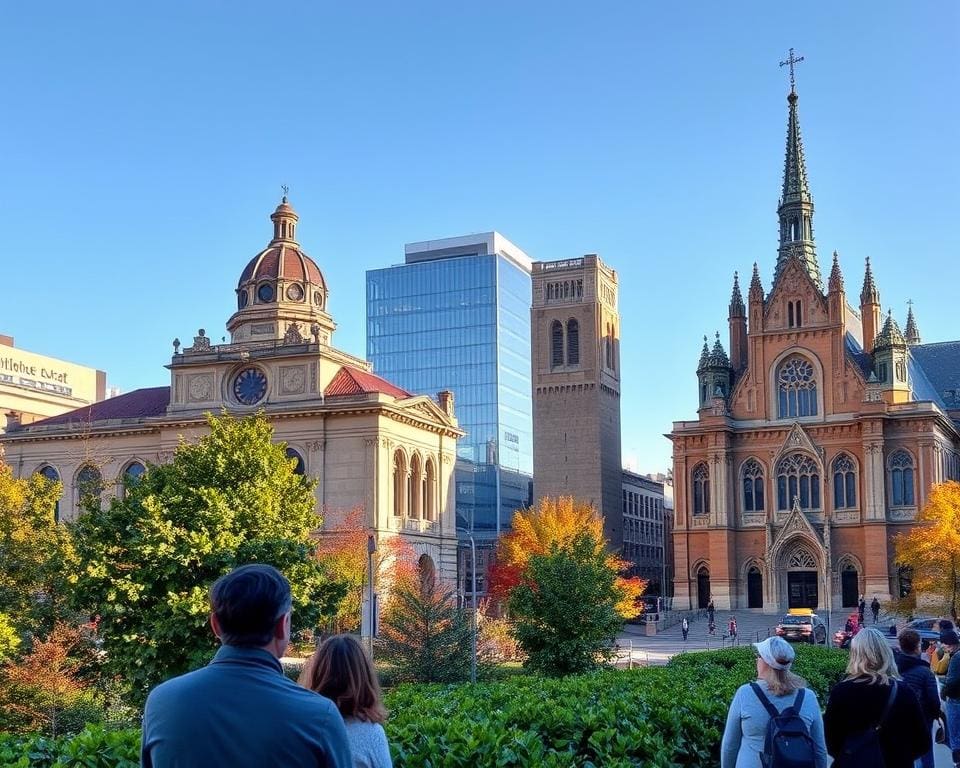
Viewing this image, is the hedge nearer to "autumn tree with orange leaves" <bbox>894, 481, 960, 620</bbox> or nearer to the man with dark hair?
the man with dark hair

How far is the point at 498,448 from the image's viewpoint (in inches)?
5743

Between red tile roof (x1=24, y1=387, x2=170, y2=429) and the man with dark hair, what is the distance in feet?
261

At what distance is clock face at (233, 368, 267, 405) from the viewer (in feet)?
256

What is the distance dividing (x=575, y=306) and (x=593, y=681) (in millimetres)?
86261

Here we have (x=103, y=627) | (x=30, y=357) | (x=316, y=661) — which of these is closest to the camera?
(x=316, y=661)

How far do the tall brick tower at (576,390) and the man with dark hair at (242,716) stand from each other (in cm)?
9425

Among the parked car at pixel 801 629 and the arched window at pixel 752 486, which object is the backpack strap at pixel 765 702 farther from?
the arched window at pixel 752 486

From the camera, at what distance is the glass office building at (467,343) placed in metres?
146

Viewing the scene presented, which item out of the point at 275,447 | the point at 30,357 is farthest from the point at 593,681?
the point at 30,357

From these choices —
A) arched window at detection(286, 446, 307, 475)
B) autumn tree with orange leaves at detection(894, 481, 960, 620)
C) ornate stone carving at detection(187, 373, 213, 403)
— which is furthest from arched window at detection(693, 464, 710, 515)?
ornate stone carving at detection(187, 373, 213, 403)

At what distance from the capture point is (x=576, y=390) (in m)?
103

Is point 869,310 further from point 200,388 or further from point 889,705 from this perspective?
point 889,705

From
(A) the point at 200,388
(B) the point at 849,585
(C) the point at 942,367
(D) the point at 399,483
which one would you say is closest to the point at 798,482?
(B) the point at 849,585

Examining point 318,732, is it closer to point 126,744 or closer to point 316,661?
point 316,661
